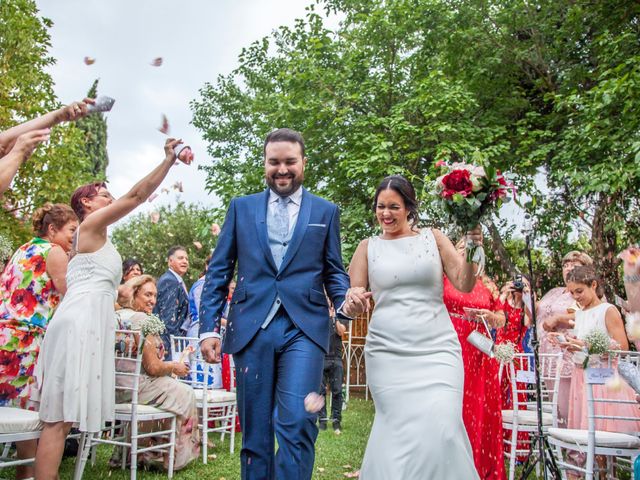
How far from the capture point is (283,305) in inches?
126

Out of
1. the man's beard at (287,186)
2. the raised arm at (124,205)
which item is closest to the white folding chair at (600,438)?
the man's beard at (287,186)

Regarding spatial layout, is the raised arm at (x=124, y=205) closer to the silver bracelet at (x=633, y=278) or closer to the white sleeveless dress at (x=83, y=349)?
the white sleeveless dress at (x=83, y=349)

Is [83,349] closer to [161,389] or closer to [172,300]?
[161,389]

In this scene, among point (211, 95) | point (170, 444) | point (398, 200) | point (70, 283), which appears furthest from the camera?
point (211, 95)

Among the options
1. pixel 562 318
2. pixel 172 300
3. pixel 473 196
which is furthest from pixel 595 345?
pixel 172 300

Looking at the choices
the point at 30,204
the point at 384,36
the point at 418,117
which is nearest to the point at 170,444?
the point at 30,204

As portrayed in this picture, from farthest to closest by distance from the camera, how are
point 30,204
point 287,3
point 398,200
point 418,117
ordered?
point 287,3
point 418,117
point 30,204
point 398,200

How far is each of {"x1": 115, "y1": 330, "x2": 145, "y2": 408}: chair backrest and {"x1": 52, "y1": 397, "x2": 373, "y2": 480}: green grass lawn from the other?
2.42ft

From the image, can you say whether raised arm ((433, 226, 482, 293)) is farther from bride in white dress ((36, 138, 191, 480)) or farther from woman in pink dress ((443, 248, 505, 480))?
bride in white dress ((36, 138, 191, 480))

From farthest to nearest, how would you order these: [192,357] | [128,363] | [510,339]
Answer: [192,357] → [510,339] → [128,363]

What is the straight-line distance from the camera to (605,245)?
11617mm

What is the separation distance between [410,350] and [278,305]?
0.79 m

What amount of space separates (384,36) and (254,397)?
10951mm

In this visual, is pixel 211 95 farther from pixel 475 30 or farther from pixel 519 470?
pixel 519 470
